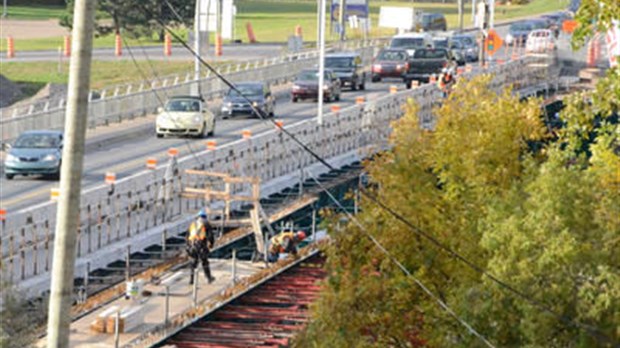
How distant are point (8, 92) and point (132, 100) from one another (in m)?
22.1

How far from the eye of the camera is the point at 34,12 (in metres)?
131

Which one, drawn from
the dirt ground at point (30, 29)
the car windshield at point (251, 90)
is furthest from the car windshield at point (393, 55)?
the dirt ground at point (30, 29)

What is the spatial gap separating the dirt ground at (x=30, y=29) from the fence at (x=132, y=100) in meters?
28.4

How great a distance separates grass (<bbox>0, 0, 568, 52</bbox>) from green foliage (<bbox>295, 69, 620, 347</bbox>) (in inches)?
2939

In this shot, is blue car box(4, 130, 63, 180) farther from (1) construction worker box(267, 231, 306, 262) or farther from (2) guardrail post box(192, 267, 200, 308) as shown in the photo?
(2) guardrail post box(192, 267, 200, 308)

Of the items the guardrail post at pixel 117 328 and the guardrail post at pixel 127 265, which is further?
the guardrail post at pixel 127 265

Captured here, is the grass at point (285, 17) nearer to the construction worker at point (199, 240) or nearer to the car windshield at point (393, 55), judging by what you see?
the car windshield at point (393, 55)

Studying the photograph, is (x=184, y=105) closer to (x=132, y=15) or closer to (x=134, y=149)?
(x=134, y=149)

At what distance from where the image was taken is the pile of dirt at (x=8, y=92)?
263 ft

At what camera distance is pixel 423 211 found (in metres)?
26.6

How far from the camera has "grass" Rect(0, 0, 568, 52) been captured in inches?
4338

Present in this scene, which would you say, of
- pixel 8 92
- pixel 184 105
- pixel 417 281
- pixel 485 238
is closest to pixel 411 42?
pixel 8 92

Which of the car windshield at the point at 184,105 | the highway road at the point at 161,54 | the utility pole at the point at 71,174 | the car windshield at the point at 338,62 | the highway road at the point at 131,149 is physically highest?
the utility pole at the point at 71,174

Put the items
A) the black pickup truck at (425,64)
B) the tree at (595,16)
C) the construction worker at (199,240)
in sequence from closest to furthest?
the tree at (595,16), the construction worker at (199,240), the black pickup truck at (425,64)
